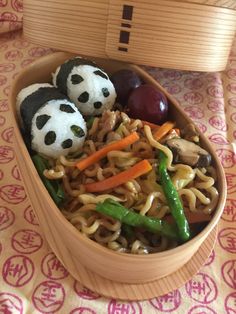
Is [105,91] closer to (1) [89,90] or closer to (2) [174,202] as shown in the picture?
(1) [89,90]

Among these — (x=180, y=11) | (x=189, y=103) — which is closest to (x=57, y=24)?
(x=180, y=11)

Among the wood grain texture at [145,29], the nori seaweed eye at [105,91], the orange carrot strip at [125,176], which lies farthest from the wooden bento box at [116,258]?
the wood grain texture at [145,29]

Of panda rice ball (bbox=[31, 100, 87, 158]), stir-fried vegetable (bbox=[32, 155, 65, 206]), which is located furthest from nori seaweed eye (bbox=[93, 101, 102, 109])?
A: stir-fried vegetable (bbox=[32, 155, 65, 206])

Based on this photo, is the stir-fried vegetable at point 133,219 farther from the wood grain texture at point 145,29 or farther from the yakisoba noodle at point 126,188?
the wood grain texture at point 145,29

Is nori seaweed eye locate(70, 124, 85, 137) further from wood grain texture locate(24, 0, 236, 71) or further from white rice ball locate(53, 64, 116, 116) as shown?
wood grain texture locate(24, 0, 236, 71)

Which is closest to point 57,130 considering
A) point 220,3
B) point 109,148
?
point 109,148
